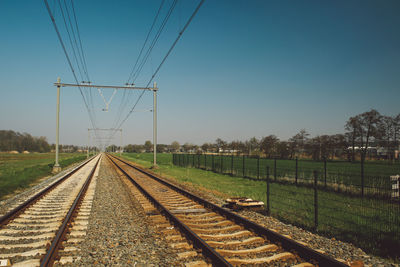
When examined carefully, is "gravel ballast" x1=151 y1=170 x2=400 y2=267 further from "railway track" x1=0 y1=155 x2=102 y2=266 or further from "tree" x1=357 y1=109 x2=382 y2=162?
"tree" x1=357 y1=109 x2=382 y2=162

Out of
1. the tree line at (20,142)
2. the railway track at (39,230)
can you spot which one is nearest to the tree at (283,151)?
the railway track at (39,230)

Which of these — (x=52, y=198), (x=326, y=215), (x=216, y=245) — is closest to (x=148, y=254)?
(x=216, y=245)

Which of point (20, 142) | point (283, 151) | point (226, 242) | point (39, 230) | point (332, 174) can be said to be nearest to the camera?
point (226, 242)

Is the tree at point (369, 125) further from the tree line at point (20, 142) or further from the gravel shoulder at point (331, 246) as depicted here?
the tree line at point (20, 142)

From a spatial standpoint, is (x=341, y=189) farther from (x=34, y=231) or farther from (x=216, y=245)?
(x=34, y=231)

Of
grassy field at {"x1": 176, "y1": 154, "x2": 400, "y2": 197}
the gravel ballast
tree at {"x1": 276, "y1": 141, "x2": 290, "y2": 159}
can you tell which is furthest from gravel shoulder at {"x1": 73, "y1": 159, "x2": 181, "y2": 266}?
tree at {"x1": 276, "y1": 141, "x2": 290, "y2": 159}

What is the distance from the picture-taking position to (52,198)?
1188cm

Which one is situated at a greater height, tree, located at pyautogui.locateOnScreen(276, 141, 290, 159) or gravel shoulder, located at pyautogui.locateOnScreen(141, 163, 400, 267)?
tree, located at pyautogui.locateOnScreen(276, 141, 290, 159)

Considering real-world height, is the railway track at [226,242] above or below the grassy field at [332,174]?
above

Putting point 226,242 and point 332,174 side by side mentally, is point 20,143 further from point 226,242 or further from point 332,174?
point 226,242

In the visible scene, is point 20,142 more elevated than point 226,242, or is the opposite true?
point 20,142

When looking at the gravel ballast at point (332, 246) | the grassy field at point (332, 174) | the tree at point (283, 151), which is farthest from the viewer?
the tree at point (283, 151)

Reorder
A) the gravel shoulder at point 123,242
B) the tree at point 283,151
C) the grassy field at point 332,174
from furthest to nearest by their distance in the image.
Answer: the tree at point 283,151 → the grassy field at point 332,174 → the gravel shoulder at point 123,242

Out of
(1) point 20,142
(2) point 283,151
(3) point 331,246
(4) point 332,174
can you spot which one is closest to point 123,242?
(3) point 331,246
